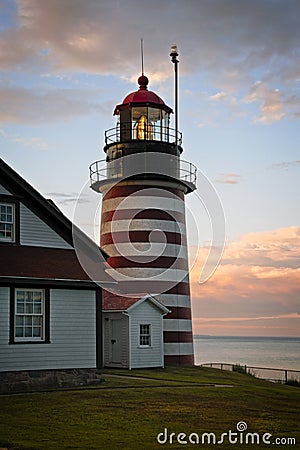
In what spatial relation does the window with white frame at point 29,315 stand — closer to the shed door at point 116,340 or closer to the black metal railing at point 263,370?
the shed door at point 116,340

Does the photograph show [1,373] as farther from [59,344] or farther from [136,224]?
[136,224]

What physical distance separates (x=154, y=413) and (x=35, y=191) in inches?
325

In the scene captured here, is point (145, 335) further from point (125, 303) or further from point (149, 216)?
point (149, 216)

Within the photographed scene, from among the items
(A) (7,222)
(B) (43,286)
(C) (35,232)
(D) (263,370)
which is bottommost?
(D) (263,370)

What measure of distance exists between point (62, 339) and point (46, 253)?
8.45 ft

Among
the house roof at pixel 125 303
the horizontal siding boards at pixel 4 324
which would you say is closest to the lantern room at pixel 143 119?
the house roof at pixel 125 303

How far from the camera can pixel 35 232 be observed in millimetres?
22125

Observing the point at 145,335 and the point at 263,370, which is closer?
the point at 145,335

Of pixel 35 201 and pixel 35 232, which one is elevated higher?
pixel 35 201

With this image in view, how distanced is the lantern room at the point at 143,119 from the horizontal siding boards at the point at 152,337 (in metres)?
7.41

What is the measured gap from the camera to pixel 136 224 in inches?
1277

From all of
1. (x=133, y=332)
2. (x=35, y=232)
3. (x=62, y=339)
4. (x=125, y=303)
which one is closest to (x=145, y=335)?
(x=133, y=332)

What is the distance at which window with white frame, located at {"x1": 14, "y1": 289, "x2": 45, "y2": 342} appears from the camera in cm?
2130

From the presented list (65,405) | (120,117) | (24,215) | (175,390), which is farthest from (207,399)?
(120,117)
